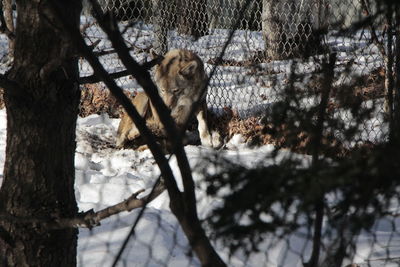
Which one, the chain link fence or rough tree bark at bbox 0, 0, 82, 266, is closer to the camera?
the chain link fence

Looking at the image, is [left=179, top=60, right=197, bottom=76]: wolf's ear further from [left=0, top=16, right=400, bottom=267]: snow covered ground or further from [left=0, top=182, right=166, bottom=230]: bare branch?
[left=0, top=182, right=166, bottom=230]: bare branch

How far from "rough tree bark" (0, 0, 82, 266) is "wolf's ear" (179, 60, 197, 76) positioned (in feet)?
17.0

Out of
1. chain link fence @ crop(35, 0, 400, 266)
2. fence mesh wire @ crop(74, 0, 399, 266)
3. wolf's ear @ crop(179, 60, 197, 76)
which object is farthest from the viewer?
wolf's ear @ crop(179, 60, 197, 76)

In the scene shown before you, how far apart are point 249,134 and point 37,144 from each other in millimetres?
4969

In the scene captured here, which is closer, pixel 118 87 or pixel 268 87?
pixel 118 87

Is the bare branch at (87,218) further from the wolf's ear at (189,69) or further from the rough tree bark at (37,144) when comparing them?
the wolf's ear at (189,69)

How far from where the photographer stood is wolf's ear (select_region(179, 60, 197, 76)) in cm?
721

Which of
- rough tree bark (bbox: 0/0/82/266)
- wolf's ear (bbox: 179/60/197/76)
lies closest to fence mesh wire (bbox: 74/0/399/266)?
rough tree bark (bbox: 0/0/82/266)

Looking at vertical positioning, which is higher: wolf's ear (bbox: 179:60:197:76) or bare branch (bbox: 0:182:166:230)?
wolf's ear (bbox: 179:60:197:76)

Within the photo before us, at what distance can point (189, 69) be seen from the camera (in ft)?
23.7

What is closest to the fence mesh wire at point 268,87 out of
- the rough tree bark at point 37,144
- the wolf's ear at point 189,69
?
the rough tree bark at point 37,144

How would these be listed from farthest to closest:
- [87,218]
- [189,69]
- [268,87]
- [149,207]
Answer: [189,69] < [268,87] < [149,207] < [87,218]

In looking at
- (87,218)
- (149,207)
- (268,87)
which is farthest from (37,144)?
(268,87)

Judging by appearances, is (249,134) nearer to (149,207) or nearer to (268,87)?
(268,87)
